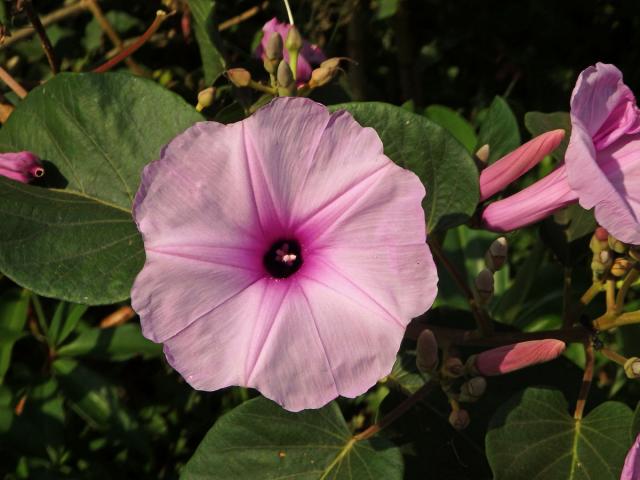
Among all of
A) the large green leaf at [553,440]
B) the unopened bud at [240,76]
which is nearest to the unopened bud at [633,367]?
the large green leaf at [553,440]

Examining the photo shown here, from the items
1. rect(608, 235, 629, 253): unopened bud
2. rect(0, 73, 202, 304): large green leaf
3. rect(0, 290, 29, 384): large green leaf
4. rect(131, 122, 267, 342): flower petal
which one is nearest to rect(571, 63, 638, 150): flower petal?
rect(608, 235, 629, 253): unopened bud

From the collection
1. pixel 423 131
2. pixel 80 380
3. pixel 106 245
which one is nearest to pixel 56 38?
pixel 80 380

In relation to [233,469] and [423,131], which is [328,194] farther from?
[233,469]

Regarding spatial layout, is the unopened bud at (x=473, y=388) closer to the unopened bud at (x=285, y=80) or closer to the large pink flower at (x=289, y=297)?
the large pink flower at (x=289, y=297)

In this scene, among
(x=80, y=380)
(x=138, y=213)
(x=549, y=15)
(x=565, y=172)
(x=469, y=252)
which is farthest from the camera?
(x=549, y=15)

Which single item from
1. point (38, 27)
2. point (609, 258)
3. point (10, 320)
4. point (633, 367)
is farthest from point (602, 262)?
point (10, 320)
